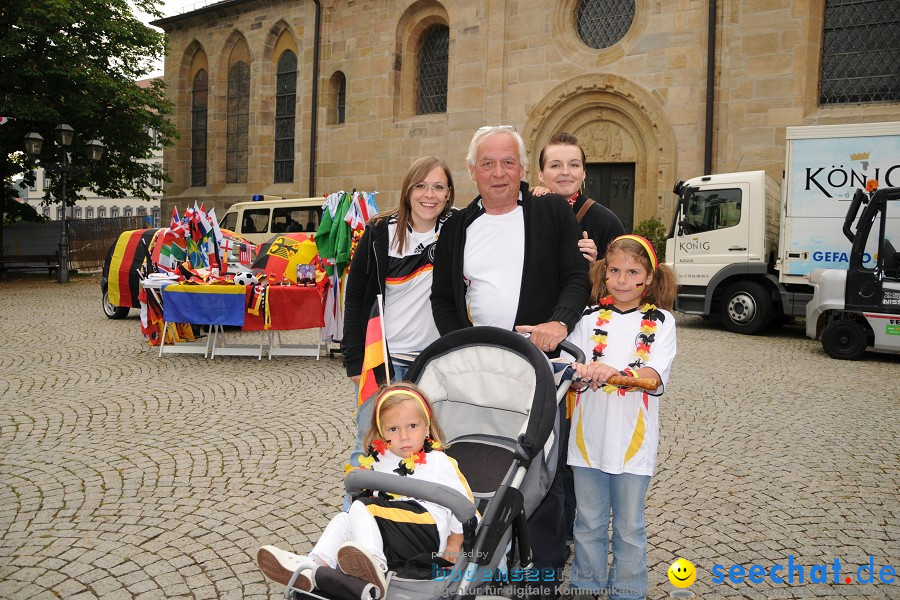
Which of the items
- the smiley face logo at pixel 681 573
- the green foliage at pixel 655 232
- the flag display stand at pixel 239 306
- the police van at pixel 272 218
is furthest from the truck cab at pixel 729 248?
the smiley face logo at pixel 681 573

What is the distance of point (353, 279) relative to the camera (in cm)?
358

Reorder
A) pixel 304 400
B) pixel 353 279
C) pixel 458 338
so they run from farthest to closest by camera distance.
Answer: pixel 304 400
pixel 353 279
pixel 458 338

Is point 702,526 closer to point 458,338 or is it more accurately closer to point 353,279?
point 458,338

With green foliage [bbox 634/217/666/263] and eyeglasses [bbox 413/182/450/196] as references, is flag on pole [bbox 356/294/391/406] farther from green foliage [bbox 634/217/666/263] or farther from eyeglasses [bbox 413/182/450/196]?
green foliage [bbox 634/217/666/263]

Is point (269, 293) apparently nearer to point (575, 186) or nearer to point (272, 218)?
point (575, 186)

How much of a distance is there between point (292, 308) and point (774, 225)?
363 inches

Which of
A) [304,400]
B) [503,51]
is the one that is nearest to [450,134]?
[503,51]

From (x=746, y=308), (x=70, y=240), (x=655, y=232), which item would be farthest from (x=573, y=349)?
(x=70, y=240)

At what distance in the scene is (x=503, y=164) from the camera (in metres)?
3.12

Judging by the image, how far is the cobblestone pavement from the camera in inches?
143

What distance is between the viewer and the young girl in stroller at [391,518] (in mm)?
2234

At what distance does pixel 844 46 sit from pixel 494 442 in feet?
53.5

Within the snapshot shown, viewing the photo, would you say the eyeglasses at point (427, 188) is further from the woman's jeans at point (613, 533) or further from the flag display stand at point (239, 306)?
the flag display stand at point (239, 306)

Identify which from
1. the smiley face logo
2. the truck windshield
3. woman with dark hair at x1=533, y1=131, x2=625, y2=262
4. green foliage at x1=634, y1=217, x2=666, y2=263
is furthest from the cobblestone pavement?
green foliage at x1=634, y1=217, x2=666, y2=263
